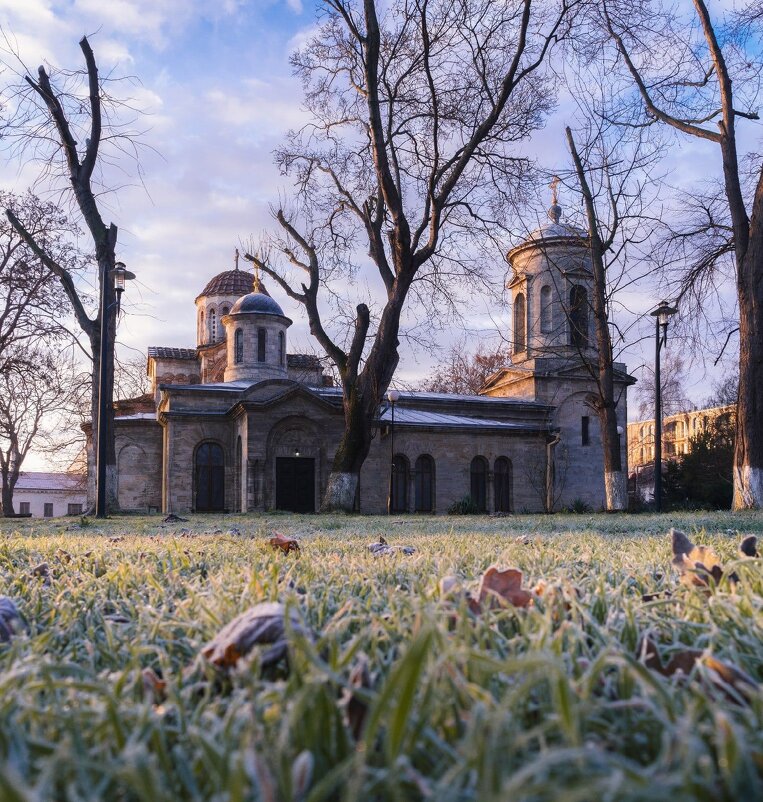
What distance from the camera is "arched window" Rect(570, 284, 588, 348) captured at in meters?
21.6

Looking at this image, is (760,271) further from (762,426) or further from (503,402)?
(503,402)

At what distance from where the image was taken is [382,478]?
31047 millimetres

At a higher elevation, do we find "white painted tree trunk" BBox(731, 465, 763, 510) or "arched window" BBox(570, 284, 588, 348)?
"arched window" BBox(570, 284, 588, 348)

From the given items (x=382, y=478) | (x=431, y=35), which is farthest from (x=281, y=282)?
(x=382, y=478)

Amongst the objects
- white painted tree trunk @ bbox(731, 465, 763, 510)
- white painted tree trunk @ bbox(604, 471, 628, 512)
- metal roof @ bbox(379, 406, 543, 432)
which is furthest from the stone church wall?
white painted tree trunk @ bbox(731, 465, 763, 510)

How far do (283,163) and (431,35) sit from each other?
560 centimetres

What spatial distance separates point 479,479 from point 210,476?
11817 mm

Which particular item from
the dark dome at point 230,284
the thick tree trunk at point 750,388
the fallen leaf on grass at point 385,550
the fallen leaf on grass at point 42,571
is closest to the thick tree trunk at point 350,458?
the thick tree trunk at point 750,388

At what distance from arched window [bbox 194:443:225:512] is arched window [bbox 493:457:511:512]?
12082 millimetres

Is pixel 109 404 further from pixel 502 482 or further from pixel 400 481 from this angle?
pixel 502 482

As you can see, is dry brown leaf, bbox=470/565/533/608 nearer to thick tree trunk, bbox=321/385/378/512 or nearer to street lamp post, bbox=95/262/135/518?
street lamp post, bbox=95/262/135/518

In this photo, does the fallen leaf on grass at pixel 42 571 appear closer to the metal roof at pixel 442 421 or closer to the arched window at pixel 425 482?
the metal roof at pixel 442 421

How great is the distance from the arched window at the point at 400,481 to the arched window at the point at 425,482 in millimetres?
536

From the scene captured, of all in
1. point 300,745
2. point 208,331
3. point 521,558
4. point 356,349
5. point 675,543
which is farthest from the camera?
point 208,331
